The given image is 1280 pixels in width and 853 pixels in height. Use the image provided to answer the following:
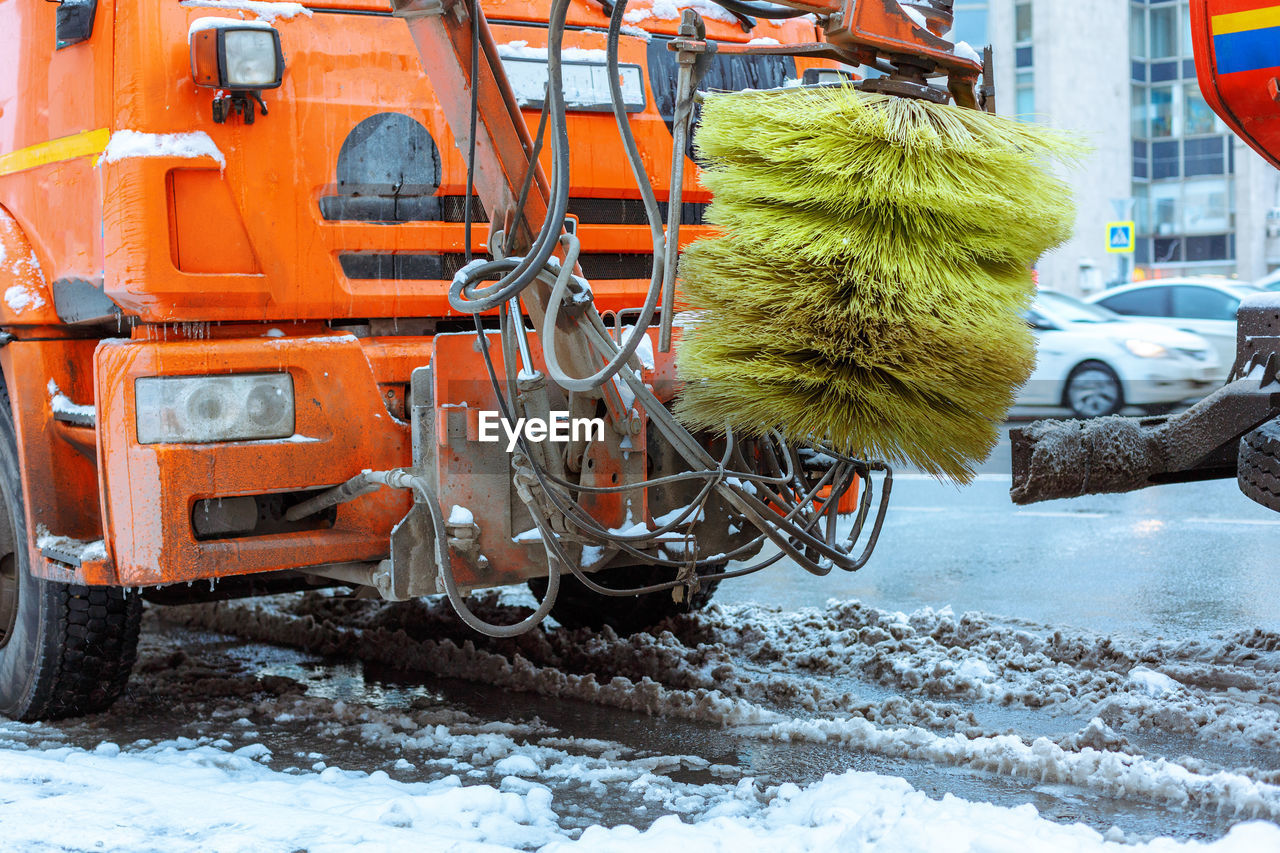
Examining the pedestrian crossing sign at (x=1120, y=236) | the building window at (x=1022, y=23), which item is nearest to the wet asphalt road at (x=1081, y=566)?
the pedestrian crossing sign at (x=1120, y=236)

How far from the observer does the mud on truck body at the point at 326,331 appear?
345cm

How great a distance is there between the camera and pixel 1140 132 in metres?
35.5

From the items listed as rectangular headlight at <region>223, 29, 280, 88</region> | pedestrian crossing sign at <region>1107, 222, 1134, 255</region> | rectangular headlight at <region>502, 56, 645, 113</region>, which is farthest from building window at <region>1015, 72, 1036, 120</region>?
rectangular headlight at <region>223, 29, 280, 88</region>

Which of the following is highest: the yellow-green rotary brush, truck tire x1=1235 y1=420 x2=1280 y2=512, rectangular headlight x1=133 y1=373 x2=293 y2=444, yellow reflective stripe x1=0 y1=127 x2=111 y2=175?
yellow reflective stripe x1=0 y1=127 x2=111 y2=175

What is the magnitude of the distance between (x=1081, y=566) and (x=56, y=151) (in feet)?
16.9

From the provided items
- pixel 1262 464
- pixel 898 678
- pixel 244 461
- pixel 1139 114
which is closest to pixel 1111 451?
pixel 1262 464

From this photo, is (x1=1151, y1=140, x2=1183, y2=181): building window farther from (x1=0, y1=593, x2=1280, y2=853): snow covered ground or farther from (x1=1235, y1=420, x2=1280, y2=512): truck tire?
(x1=1235, y1=420, x2=1280, y2=512): truck tire

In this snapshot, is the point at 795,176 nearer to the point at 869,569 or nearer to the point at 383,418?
the point at 383,418

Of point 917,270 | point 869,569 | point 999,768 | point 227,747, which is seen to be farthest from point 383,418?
point 869,569

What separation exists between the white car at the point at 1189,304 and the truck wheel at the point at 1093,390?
2.44ft

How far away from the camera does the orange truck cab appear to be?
3455mm

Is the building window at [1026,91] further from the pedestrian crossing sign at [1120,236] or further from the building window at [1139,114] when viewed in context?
the pedestrian crossing sign at [1120,236]
